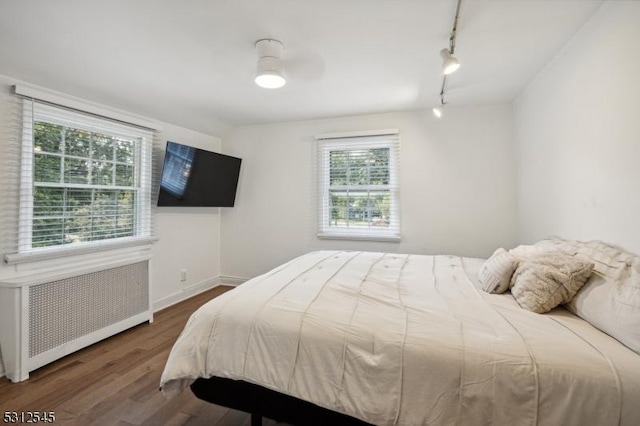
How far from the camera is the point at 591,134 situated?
5.81 ft

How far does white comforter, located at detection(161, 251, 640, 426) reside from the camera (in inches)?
37.5

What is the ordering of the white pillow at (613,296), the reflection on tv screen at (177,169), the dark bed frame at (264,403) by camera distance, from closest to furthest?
the white pillow at (613,296) < the dark bed frame at (264,403) < the reflection on tv screen at (177,169)

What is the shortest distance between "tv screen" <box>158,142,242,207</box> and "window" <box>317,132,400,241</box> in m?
1.33

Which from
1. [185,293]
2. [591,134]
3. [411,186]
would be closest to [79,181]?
[185,293]

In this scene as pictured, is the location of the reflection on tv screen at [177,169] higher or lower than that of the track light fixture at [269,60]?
lower

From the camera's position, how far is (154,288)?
3221mm

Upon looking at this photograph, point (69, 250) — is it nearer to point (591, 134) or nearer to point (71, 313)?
point (71, 313)

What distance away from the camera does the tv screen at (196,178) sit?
3.16 metres

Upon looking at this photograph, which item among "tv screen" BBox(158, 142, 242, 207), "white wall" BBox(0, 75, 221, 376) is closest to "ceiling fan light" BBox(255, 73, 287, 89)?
"tv screen" BBox(158, 142, 242, 207)

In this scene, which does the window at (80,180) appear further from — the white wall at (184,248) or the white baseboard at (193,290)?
the white baseboard at (193,290)

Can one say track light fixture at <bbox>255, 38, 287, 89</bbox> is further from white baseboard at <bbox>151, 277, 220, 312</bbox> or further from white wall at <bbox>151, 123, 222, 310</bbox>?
white baseboard at <bbox>151, 277, 220, 312</bbox>

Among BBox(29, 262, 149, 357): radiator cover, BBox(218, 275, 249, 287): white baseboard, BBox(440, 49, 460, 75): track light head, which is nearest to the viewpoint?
BBox(440, 49, 460, 75): track light head

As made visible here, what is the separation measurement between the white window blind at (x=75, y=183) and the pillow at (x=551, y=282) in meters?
3.50

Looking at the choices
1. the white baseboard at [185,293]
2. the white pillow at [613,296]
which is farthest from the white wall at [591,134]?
the white baseboard at [185,293]
